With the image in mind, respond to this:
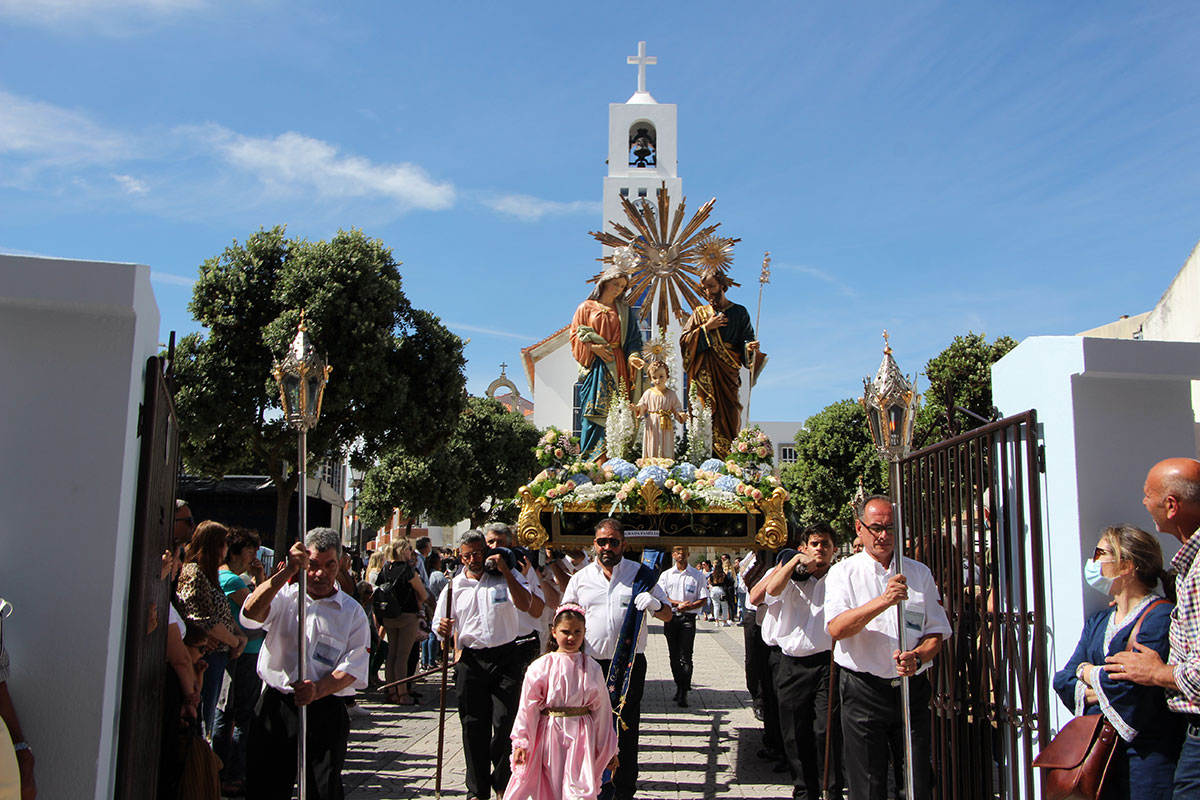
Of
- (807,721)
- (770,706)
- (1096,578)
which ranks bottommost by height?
(770,706)

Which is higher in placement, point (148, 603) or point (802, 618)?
point (148, 603)

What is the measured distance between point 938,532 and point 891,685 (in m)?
0.97

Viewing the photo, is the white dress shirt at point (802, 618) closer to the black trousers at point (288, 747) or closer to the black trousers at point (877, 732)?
the black trousers at point (877, 732)

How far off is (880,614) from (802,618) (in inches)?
79.3

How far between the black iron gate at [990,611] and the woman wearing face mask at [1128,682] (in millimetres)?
473

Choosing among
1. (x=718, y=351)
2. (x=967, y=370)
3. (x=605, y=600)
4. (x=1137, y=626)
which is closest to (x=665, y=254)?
(x=718, y=351)

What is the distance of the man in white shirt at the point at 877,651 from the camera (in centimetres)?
538

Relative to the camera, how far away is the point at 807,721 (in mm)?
7211

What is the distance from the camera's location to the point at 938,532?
587 centimetres

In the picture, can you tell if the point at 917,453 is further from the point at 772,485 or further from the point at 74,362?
the point at 74,362

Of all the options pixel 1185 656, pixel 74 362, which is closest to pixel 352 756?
pixel 74 362

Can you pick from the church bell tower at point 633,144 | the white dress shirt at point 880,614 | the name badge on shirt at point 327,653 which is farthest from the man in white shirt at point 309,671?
the church bell tower at point 633,144

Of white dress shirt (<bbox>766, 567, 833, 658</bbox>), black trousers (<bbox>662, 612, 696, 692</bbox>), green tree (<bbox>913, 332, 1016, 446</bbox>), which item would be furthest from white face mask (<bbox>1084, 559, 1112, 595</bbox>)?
green tree (<bbox>913, 332, 1016, 446</bbox>)

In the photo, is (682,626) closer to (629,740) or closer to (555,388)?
(629,740)
